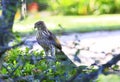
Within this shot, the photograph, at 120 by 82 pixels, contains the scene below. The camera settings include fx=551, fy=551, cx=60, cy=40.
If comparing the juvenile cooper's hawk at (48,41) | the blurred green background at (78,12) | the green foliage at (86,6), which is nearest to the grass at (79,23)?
the blurred green background at (78,12)

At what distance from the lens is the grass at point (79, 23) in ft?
60.8

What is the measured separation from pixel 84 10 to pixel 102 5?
2.61ft

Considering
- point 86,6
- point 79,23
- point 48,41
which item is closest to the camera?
point 48,41

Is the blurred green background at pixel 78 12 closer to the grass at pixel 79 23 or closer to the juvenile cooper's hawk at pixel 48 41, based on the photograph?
the grass at pixel 79 23

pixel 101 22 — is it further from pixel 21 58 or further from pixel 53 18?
pixel 21 58

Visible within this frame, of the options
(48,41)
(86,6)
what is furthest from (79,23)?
(48,41)

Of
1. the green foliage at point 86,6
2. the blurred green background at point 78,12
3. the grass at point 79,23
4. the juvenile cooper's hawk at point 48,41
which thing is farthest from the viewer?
the green foliage at point 86,6

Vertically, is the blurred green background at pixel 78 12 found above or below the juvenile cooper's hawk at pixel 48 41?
below

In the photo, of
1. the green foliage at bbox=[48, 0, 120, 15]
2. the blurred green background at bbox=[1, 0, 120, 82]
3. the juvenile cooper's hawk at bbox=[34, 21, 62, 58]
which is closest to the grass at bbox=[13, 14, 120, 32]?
the blurred green background at bbox=[1, 0, 120, 82]

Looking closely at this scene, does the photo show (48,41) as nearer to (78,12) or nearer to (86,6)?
(86,6)

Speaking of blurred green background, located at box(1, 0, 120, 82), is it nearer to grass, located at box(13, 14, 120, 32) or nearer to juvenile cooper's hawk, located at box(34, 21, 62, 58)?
grass, located at box(13, 14, 120, 32)

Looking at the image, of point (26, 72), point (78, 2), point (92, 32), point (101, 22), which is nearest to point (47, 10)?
point (78, 2)

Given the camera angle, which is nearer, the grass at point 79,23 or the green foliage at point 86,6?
the grass at point 79,23

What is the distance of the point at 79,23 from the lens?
20.1 meters
